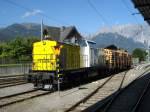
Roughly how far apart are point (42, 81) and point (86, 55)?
7046 mm

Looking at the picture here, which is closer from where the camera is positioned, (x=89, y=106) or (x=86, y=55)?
(x=89, y=106)

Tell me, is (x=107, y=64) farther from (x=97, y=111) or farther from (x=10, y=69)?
(x=97, y=111)

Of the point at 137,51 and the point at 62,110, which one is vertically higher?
the point at 137,51

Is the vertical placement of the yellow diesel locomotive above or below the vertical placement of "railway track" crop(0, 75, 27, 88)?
above

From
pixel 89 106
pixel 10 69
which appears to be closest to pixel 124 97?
pixel 89 106

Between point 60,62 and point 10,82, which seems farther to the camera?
point 10,82

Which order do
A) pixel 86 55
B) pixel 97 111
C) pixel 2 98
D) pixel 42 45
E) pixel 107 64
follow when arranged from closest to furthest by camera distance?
pixel 97 111 → pixel 2 98 → pixel 42 45 → pixel 86 55 → pixel 107 64

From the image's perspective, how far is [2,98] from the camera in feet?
56.0

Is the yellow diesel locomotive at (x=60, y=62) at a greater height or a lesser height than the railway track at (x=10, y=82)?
greater

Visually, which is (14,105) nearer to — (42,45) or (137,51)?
(42,45)

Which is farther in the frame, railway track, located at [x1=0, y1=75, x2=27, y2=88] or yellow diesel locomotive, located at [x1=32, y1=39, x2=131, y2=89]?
railway track, located at [x1=0, y1=75, x2=27, y2=88]

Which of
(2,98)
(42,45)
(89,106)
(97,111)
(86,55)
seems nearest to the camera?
(97,111)

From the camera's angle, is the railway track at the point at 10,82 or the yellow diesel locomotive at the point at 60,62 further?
the railway track at the point at 10,82

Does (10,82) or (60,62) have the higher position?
(60,62)
